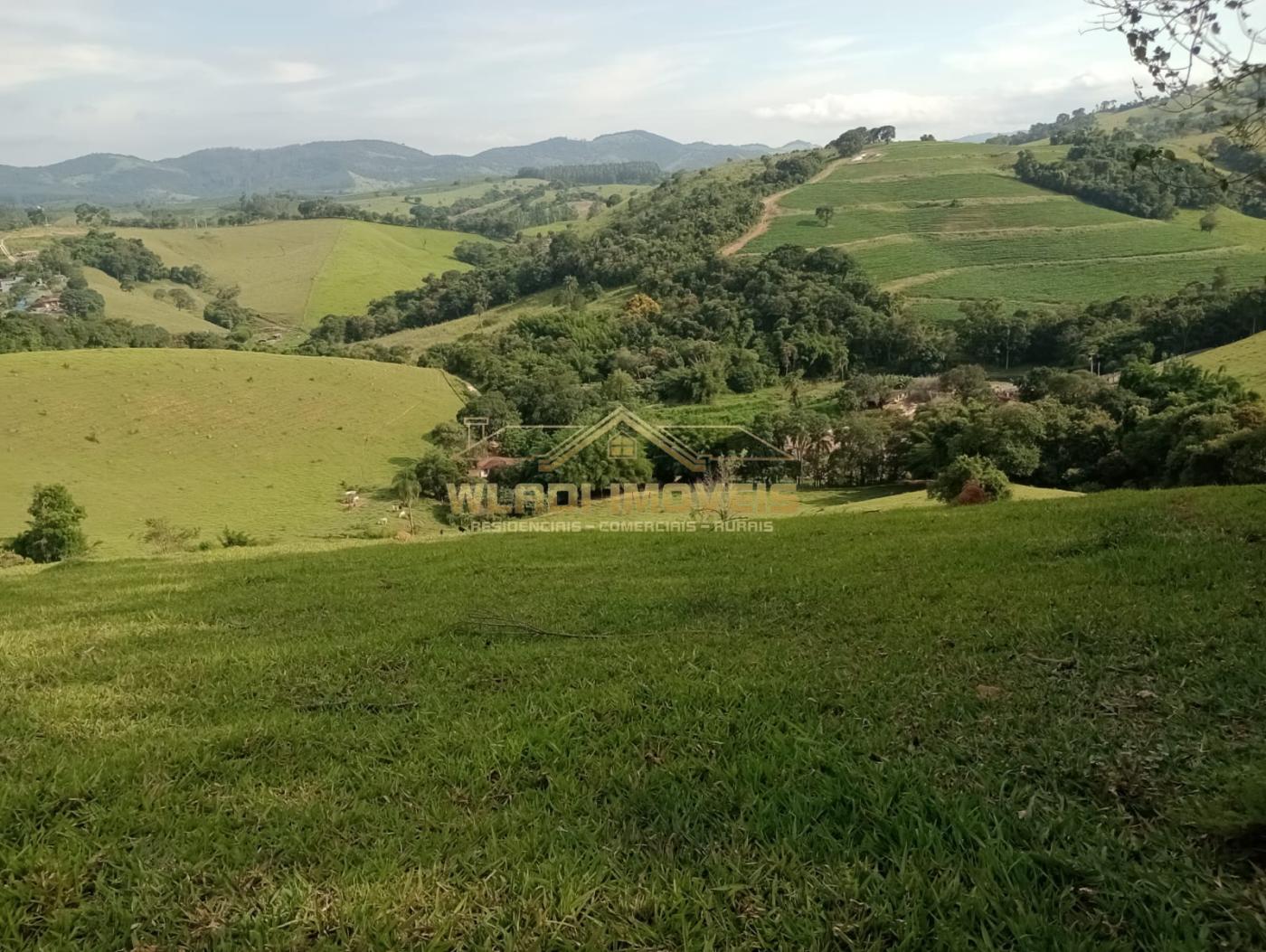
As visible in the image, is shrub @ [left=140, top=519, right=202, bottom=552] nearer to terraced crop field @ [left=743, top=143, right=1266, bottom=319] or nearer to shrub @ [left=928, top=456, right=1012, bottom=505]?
shrub @ [left=928, top=456, right=1012, bottom=505]

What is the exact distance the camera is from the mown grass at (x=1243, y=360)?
139 feet

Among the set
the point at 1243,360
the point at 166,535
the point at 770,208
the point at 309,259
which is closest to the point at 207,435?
the point at 166,535

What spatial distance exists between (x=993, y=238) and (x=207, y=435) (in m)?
79.8

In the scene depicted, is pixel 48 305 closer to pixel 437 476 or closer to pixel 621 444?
pixel 437 476

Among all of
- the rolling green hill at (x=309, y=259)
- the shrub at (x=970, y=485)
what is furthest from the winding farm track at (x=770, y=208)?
the shrub at (x=970, y=485)

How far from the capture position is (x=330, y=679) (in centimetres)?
550

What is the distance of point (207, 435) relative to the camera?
47.0 meters

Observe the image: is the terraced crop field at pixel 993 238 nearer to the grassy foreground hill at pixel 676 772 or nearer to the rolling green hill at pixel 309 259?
the rolling green hill at pixel 309 259

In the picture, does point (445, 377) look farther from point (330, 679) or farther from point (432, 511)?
point (330, 679)

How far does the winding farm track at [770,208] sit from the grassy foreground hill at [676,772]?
86077mm

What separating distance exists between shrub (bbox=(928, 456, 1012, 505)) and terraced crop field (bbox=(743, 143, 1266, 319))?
5420 centimetres

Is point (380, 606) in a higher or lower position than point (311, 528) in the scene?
higher

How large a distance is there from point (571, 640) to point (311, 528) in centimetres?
3195

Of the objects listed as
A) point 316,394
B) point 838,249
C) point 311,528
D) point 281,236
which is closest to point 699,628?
point 311,528
